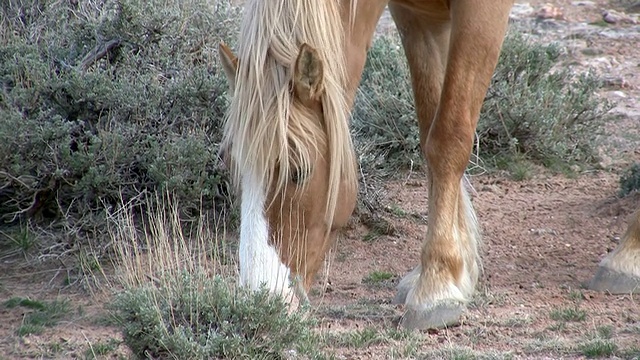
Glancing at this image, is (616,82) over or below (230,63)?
below

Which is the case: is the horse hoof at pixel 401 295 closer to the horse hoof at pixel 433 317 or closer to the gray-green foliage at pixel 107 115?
the horse hoof at pixel 433 317

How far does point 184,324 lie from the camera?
11.4ft

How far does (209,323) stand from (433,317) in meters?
1.06

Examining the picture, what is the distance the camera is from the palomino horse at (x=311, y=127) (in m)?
3.53

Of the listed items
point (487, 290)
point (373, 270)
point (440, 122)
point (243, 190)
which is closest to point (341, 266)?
point (373, 270)

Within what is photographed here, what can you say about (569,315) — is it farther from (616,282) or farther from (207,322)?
(207,322)

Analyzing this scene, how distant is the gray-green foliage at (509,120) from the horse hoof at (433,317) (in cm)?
230

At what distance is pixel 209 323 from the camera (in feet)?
11.4

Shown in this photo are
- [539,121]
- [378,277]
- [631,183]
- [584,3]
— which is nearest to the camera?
[378,277]

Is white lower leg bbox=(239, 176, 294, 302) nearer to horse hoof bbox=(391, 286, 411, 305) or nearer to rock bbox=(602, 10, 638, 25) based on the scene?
horse hoof bbox=(391, 286, 411, 305)

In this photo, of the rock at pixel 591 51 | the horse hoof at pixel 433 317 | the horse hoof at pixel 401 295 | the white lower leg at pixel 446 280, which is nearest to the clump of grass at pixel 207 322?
the horse hoof at pixel 433 317

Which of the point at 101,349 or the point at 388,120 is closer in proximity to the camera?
the point at 101,349

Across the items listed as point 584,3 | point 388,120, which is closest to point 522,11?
point 584,3

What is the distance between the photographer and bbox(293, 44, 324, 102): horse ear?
349cm
